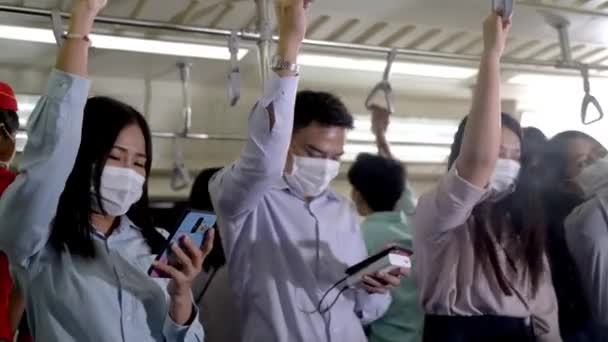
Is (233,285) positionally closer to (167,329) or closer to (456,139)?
(167,329)

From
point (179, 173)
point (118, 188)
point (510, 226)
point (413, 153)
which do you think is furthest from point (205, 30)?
point (413, 153)

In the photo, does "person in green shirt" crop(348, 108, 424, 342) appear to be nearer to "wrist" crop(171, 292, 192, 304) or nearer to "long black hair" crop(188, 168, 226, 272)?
"long black hair" crop(188, 168, 226, 272)

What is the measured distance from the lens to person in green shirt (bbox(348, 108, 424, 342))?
1549 millimetres

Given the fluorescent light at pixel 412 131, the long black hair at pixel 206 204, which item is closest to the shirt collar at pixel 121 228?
the long black hair at pixel 206 204

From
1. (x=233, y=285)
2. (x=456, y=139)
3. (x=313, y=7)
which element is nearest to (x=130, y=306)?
(x=233, y=285)

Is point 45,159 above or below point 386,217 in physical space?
above

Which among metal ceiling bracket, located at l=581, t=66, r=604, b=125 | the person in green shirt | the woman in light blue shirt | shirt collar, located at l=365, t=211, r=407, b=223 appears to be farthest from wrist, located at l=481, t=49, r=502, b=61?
metal ceiling bracket, located at l=581, t=66, r=604, b=125

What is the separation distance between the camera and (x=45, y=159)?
2.75 feet

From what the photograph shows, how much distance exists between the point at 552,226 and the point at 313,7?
2.34 feet

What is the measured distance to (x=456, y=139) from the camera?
123 centimetres

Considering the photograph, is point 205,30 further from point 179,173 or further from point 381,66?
point 179,173

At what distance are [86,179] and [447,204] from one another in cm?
55

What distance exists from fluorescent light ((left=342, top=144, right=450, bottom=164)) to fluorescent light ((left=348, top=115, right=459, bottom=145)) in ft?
0.18

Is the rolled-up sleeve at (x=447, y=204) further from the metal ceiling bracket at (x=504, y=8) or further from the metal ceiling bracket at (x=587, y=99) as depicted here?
the metal ceiling bracket at (x=587, y=99)
